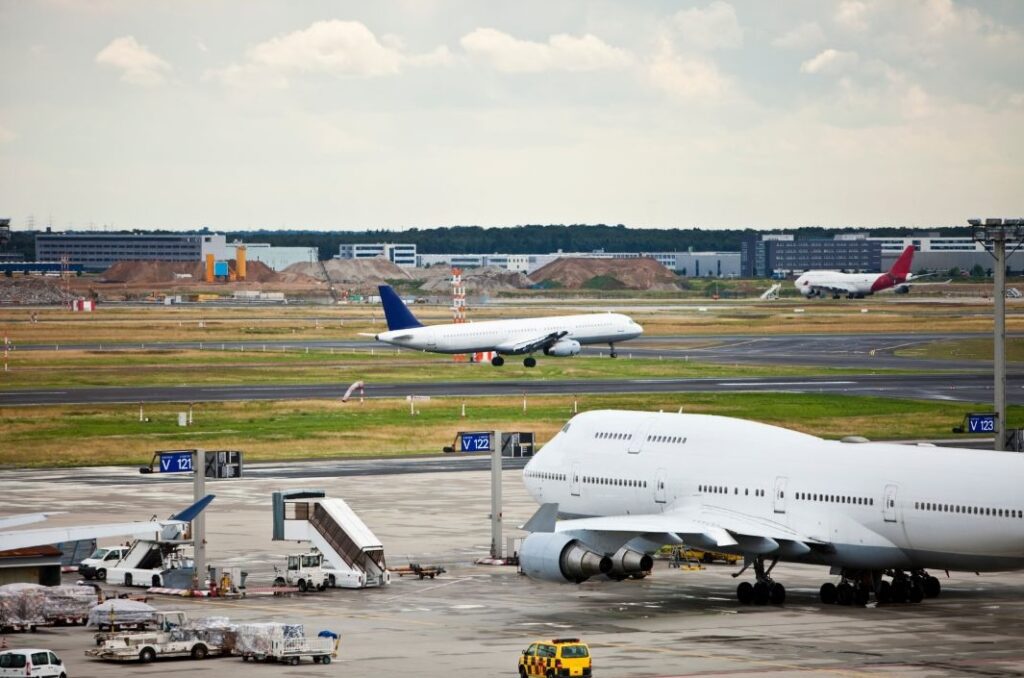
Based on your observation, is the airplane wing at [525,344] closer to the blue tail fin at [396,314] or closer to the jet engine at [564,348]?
the jet engine at [564,348]

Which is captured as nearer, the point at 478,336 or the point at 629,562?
the point at 629,562

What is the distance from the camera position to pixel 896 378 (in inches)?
5679

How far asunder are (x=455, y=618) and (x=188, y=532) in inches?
704

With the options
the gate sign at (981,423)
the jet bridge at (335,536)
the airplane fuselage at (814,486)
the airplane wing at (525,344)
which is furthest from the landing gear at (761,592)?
the airplane wing at (525,344)

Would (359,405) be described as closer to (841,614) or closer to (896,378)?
(896,378)

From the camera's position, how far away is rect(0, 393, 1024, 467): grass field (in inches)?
3954

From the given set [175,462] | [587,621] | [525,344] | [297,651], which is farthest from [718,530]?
[525,344]

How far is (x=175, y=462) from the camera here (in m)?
61.3

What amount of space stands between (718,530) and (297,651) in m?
15.3

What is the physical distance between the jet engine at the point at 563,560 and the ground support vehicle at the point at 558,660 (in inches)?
460

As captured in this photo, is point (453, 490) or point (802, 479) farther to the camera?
point (453, 490)

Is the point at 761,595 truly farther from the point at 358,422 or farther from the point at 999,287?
A: the point at 358,422

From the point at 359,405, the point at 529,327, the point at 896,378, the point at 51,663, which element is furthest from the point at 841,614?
the point at 529,327

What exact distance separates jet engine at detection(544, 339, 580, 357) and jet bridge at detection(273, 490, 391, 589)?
98.5m
